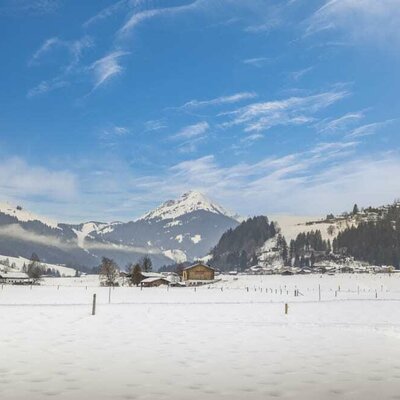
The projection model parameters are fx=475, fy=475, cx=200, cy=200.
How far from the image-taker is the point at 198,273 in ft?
644

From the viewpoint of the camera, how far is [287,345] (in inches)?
801

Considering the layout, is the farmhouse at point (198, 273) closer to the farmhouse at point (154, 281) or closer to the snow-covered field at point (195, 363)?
the farmhouse at point (154, 281)

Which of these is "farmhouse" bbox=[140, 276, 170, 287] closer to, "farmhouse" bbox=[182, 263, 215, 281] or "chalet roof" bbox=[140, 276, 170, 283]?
"chalet roof" bbox=[140, 276, 170, 283]

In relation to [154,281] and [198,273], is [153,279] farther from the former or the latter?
[198,273]

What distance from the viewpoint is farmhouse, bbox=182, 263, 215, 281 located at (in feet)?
642

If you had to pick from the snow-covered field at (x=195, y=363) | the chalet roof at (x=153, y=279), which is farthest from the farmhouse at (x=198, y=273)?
the snow-covered field at (x=195, y=363)

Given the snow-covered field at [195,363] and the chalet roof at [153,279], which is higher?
the snow-covered field at [195,363]

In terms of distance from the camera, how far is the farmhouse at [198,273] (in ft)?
642

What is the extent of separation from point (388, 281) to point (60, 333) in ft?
477

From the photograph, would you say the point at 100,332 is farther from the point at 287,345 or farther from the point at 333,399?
the point at 333,399

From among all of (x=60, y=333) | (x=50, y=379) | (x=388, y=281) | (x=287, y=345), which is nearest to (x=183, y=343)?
(x=287, y=345)

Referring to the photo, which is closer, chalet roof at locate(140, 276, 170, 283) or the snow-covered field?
the snow-covered field

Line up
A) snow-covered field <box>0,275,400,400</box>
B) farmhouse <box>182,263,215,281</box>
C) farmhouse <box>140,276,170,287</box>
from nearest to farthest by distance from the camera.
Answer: snow-covered field <box>0,275,400,400</box>
farmhouse <box>140,276,170,287</box>
farmhouse <box>182,263,215,281</box>

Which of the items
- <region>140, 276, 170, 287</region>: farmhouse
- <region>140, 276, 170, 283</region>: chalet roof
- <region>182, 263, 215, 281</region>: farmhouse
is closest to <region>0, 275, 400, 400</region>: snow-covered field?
<region>140, 276, 170, 287</region>: farmhouse
